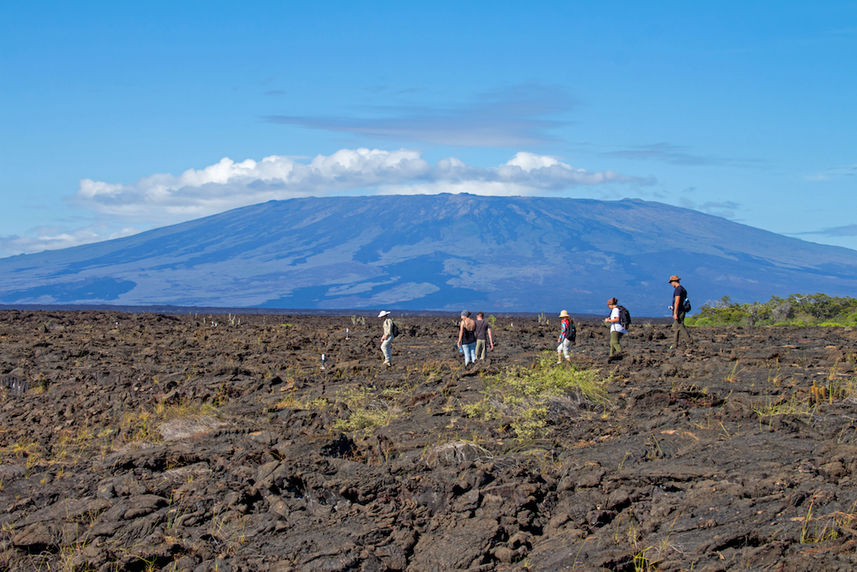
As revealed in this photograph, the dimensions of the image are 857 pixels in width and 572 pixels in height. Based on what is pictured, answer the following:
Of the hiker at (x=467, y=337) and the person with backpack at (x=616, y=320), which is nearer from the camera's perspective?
the person with backpack at (x=616, y=320)

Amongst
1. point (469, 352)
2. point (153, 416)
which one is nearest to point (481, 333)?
point (469, 352)

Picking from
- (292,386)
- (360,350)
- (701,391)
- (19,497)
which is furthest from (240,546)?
(360,350)

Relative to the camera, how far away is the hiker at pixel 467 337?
20.1 meters

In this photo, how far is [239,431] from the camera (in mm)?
13758

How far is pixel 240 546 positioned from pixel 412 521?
158cm

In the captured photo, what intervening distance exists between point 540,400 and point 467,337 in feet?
22.0

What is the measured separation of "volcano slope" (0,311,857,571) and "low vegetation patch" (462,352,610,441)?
0.05m

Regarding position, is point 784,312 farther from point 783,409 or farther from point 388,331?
point 783,409

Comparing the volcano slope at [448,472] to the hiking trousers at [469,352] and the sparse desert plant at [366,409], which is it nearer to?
the sparse desert plant at [366,409]

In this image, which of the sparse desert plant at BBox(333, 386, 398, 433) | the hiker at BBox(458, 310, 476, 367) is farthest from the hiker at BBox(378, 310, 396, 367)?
the sparse desert plant at BBox(333, 386, 398, 433)

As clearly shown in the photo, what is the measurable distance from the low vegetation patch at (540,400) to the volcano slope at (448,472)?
1.8 inches

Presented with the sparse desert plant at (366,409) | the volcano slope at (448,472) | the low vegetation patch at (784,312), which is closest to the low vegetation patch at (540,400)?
the volcano slope at (448,472)

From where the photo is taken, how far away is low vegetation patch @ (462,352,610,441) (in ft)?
42.7

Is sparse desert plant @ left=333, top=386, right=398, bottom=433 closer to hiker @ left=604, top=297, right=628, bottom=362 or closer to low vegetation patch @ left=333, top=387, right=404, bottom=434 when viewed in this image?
low vegetation patch @ left=333, top=387, right=404, bottom=434
